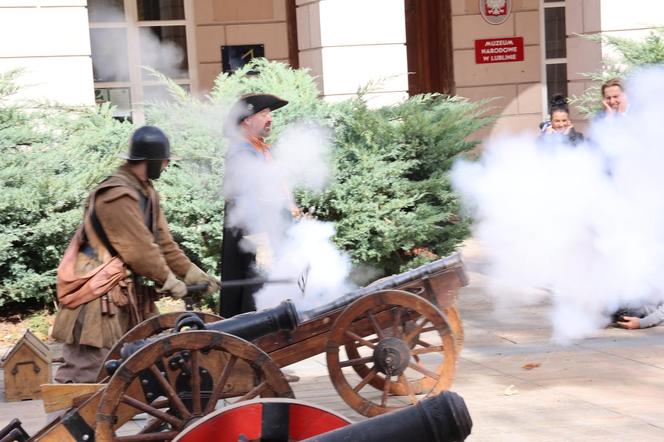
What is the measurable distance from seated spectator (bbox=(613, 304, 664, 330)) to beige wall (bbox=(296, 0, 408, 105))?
422 centimetres

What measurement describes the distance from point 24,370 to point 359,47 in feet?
20.3

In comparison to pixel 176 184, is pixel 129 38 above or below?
above

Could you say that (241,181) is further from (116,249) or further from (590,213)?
(590,213)

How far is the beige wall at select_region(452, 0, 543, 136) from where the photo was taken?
16.0 metres

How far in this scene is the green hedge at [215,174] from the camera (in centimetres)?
1013

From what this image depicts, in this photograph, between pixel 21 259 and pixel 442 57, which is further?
pixel 442 57

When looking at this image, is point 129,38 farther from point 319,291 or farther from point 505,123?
point 319,291

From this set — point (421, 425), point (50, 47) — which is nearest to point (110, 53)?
point (50, 47)

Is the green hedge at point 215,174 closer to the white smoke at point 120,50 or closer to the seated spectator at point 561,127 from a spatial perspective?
the seated spectator at point 561,127

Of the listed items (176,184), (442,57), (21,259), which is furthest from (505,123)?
(21,259)

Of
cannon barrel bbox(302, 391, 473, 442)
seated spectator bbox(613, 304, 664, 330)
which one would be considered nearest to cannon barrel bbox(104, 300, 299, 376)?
cannon barrel bbox(302, 391, 473, 442)

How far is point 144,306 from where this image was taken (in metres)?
6.33

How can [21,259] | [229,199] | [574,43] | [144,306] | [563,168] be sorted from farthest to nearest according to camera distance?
1. [574,43]
2. [21,259]
3. [563,168]
4. [229,199]
5. [144,306]

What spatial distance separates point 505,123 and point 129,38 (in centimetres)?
527
